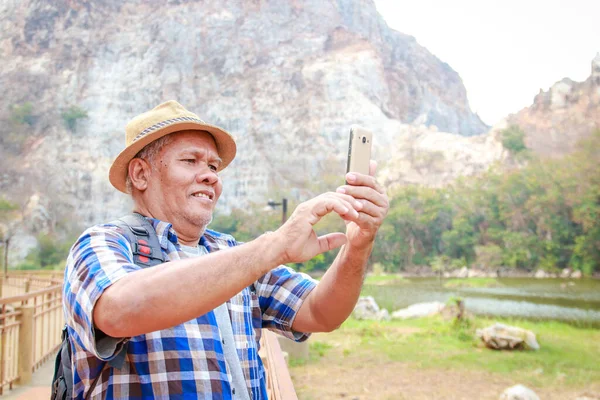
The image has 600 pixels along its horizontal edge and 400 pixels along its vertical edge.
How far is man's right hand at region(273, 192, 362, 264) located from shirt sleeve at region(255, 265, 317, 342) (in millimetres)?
486

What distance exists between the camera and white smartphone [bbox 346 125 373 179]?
147 cm

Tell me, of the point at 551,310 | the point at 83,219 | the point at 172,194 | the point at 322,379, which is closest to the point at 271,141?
the point at 83,219

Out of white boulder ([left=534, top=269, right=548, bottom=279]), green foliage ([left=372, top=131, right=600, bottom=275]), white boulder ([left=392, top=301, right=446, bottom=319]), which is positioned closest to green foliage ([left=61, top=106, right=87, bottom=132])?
green foliage ([left=372, top=131, right=600, bottom=275])

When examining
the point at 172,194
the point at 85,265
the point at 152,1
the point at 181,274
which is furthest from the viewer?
the point at 152,1

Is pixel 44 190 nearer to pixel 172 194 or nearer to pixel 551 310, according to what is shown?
pixel 551 310

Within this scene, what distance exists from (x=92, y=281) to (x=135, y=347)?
25 centimetres

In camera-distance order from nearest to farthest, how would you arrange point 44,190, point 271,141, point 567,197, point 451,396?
point 451,396
point 567,197
point 44,190
point 271,141

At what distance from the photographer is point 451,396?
7.98 m

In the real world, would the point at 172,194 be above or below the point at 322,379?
above

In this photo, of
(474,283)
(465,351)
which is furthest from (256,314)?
(474,283)

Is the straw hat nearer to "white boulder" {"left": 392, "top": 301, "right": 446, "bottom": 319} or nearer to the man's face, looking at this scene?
the man's face

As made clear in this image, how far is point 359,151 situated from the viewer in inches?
58.9

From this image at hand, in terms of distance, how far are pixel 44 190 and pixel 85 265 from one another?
53645 mm

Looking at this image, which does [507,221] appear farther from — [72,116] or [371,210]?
[72,116]
